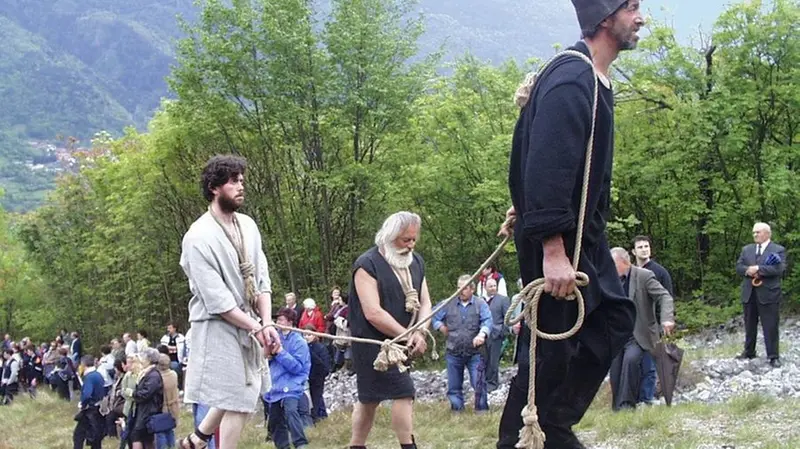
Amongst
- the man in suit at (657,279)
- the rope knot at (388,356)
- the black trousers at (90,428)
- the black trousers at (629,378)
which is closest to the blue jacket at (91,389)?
the black trousers at (90,428)

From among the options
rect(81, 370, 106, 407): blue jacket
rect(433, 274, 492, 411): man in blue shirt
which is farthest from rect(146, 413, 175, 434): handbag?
rect(433, 274, 492, 411): man in blue shirt

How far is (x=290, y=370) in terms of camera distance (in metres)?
10.8

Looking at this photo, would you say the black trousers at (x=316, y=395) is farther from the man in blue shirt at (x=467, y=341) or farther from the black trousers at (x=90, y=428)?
the black trousers at (x=90, y=428)

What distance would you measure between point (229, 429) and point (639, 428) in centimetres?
434

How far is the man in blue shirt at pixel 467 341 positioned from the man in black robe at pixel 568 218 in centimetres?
913

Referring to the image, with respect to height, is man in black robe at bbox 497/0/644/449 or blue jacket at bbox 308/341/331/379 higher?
man in black robe at bbox 497/0/644/449

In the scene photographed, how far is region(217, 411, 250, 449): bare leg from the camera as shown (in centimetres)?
566

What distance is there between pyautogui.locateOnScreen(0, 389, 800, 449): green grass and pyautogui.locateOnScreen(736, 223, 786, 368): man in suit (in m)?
3.02

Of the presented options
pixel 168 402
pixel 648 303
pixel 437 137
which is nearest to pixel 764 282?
pixel 648 303

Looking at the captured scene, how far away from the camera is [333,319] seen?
811 inches

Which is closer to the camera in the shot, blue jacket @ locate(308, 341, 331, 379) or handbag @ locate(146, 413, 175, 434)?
handbag @ locate(146, 413, 175, 434)

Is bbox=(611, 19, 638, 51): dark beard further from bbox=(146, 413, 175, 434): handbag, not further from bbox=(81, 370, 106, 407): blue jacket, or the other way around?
bbox=(81, 370, 106, 407): blue jacket

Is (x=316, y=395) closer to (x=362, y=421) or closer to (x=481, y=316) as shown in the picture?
(x=481, y=316)

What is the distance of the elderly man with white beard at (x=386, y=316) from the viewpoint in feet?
21.5
